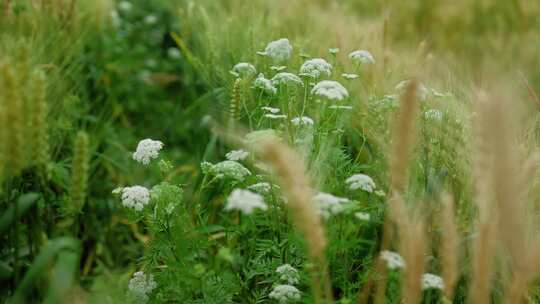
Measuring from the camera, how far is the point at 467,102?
2.12 meters

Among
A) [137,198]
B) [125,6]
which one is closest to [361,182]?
[137,198]

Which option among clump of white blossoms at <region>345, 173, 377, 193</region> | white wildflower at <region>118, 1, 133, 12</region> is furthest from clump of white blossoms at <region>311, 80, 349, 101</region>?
white wildflower at <region>118, 1, 133, 12</region>

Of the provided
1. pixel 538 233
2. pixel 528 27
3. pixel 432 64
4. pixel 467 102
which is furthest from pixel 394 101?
pixel 528 27

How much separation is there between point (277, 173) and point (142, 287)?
0.77 m

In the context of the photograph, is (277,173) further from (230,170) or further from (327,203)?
(230,170)

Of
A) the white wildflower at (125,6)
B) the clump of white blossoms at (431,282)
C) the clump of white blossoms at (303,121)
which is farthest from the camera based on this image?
the white wildflower at (125,6)

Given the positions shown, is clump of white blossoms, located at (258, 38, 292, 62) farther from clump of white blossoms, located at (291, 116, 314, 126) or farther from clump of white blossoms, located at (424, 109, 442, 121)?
clump of white blossoms, located at (424, 109, 442, 121)

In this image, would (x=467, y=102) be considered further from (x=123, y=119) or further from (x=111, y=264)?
(x=123, y=119)

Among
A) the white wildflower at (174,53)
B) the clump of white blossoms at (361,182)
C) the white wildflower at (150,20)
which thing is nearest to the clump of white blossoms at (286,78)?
the clump of white blossoms at (361,182)

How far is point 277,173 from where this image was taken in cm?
123

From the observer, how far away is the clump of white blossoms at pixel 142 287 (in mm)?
1832

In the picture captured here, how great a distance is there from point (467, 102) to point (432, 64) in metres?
0.64

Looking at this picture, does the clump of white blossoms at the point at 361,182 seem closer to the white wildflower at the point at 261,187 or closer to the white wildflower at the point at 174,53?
the white wildflower at the point at 261,187

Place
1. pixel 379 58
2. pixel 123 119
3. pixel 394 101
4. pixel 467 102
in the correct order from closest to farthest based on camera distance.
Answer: pixel 394 101 → pixel 467 102 → pixel 379 58 → pixel 123 119
